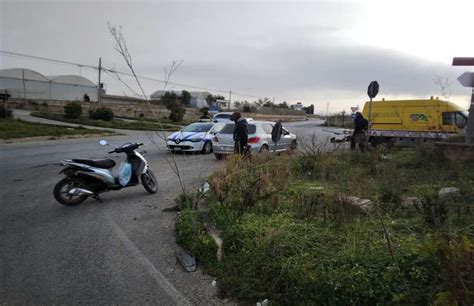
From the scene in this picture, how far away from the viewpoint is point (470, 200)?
5.27m

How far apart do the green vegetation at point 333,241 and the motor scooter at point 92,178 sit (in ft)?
7.03

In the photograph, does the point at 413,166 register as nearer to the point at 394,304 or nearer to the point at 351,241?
the point at 351,241

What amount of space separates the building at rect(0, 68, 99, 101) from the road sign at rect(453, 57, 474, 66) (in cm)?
7359

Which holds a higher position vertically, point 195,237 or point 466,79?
point 466,79

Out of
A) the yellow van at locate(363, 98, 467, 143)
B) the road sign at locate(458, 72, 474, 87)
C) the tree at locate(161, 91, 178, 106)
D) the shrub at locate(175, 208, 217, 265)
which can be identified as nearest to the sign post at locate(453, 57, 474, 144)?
the road sign at locate(458, 72, 474, 87)

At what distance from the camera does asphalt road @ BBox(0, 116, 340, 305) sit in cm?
366

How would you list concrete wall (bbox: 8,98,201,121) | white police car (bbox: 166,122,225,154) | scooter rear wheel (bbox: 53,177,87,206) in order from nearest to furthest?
1. scooter rear wheel (bbox: 53,177,87,206)
2. white police car (bbox: 166,122,225,154)
3. concrete wall (bbox: 8,98,201,121)

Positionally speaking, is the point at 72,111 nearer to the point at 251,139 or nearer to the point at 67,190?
the point at 251,139

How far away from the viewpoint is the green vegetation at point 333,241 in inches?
118

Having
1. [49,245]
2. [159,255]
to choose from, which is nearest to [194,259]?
[159,255]

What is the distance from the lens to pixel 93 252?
185 inches

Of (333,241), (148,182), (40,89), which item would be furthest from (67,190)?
(40,89)

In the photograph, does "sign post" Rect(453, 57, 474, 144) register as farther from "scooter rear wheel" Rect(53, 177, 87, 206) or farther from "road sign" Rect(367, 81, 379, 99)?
"scooter rear wheel" Rect(53, 177, 87, 206)

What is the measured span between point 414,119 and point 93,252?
18618 millimetres
